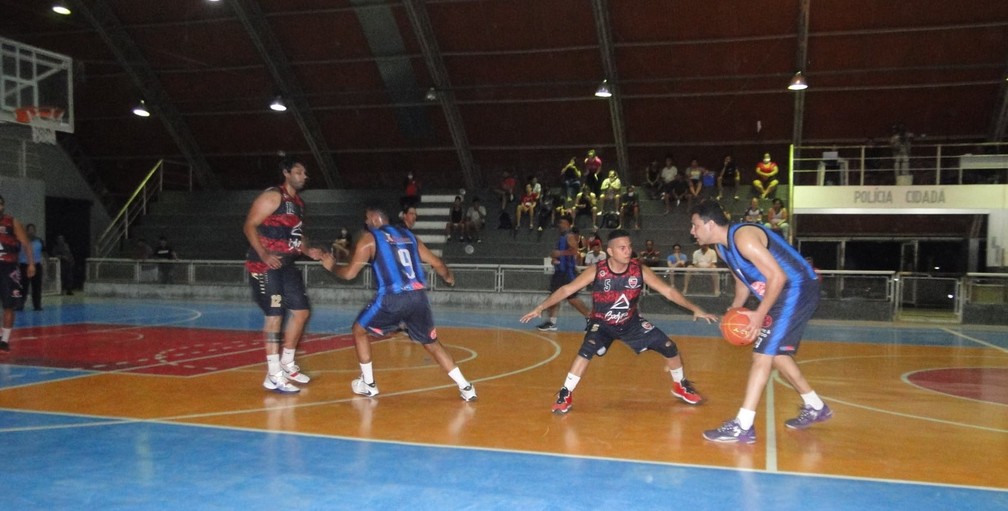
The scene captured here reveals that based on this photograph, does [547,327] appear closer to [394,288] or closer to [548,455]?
[394,288]

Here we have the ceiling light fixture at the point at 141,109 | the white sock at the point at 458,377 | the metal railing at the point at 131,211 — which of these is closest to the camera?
the white sock at the point at 458,377

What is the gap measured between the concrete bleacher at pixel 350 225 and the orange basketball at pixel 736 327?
16.3m

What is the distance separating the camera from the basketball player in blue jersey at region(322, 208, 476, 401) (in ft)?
24.1

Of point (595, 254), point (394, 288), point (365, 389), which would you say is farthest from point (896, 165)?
point (365, 389)

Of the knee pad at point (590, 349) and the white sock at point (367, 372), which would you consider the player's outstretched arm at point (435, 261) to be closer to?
the white sock at point (367, 372)

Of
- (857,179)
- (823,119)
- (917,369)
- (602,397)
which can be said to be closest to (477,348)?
(602,397)

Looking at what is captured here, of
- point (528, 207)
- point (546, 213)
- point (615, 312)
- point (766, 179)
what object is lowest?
point (615, 312)

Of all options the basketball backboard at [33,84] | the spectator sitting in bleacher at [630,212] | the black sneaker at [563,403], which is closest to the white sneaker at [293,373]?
the black sneaker at [563,403]

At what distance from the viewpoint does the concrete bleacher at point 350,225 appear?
2362cm

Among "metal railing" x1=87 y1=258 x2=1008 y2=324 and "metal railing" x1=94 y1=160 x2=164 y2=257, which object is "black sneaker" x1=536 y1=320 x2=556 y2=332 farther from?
"metal railing" x1=94 y1=160 x2=164 y2=257

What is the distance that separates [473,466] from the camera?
5266mm

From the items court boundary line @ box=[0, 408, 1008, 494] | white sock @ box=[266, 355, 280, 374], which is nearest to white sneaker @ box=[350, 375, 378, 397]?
white sock @ box=[266, 355, 280, 374]

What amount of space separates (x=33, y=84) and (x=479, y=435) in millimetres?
18665

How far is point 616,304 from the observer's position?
7.27 m
